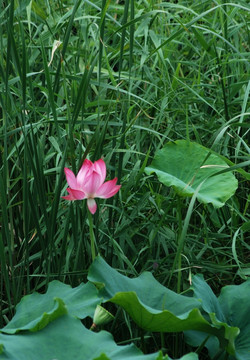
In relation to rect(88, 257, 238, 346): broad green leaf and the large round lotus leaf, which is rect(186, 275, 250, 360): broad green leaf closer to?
rect(88, 257, 238, 346): broad green leaf

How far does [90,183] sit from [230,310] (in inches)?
14.0

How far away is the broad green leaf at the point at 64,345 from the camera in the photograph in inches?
36.0

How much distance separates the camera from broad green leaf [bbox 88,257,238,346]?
3.26 ft

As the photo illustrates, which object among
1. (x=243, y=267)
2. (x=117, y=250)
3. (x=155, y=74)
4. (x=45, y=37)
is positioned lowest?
(x=243, y=267)

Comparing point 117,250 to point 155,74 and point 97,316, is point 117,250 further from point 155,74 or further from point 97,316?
point 155,74

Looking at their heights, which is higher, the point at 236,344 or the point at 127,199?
the point at 127,199

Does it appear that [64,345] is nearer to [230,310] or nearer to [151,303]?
[151,303]

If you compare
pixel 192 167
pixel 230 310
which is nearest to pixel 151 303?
pixel 230 310

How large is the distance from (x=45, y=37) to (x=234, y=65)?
0.54 meters

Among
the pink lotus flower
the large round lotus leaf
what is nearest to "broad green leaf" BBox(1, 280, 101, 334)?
the pink lotus flower

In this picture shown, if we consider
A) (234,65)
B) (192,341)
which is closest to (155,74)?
(234,65)

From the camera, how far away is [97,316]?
1.02 metres

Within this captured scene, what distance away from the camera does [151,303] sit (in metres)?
1.13

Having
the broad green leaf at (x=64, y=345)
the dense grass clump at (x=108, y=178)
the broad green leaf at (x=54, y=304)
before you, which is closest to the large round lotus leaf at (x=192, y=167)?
the dense grass clump at (x=108, y=178)
